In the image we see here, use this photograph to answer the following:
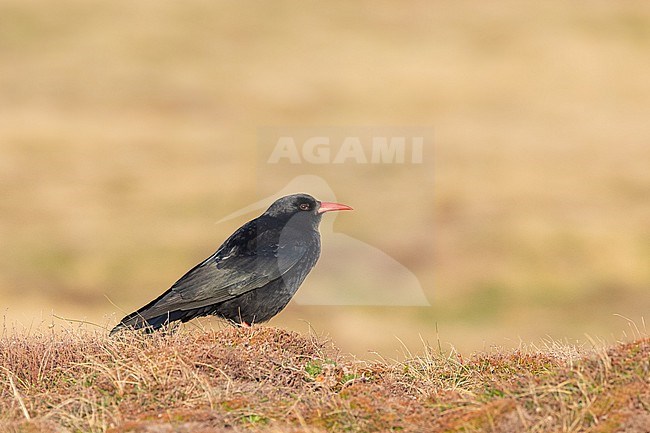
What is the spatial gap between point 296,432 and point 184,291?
3.86 m

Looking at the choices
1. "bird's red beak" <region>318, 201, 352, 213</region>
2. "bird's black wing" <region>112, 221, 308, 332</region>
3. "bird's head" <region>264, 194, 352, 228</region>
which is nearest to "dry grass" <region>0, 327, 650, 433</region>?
"bird's black wing" <region>112, 221, 308, 332</region>

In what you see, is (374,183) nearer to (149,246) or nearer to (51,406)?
(149,246)

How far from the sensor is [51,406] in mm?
8000

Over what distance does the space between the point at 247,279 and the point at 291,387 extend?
2.55 m

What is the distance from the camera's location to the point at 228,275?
36.1 feet

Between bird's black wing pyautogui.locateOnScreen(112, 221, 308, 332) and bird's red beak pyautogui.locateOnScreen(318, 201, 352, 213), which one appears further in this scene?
bird's red beak pyautogui.locateOnScreen(318, 201, 352, 213)

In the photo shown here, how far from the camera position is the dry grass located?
7.41 meters

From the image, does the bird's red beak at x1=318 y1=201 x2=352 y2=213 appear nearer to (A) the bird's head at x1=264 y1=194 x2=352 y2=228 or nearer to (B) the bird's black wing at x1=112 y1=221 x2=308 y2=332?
(A) the bird's head at x1=264 y1=194 x2=352 y2=228

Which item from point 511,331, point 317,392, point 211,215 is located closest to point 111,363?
point 317,392

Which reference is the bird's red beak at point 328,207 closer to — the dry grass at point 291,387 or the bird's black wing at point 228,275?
the bird's black wing at point 228,275

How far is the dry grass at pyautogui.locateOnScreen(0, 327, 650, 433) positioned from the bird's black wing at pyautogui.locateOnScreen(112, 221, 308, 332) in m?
1.15

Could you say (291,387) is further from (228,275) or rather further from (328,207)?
(328,207)

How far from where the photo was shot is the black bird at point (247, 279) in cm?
1075

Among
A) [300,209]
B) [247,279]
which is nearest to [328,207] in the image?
[300,209]
